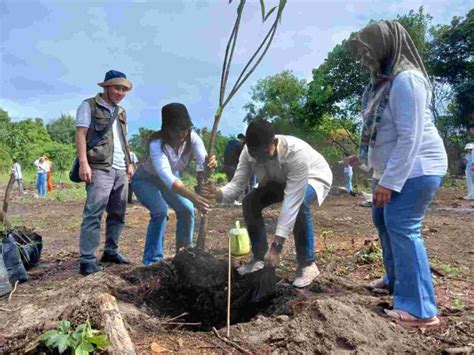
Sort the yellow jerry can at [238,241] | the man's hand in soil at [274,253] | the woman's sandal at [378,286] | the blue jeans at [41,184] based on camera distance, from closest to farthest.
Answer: the man's hand in soil at [274,253] → the woman's sandal at [378,286] → the yellow jerry can at [238,241] → the blue jeans at [41,184]

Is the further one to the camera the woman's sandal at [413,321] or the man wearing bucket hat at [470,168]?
the man wearing bucket hat at [470,168]

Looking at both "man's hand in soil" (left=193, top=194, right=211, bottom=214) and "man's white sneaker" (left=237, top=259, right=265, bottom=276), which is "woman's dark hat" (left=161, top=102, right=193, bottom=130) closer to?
"man's hand in soil" (left=193, top=194, right=211, bottom=214)

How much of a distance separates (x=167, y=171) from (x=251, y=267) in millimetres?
1019

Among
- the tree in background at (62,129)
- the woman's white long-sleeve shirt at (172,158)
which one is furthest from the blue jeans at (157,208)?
the tree in background at (62,129)

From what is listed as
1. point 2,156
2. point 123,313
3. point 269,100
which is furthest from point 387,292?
point 2,156

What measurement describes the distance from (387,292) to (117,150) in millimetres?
2554

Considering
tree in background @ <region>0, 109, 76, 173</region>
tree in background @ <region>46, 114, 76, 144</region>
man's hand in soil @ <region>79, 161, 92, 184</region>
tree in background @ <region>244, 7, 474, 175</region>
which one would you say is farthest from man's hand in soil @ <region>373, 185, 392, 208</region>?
tree in background @ <region>46, 114, 76, 144</region>

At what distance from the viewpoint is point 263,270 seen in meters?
3.40

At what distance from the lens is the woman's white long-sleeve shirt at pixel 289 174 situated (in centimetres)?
321

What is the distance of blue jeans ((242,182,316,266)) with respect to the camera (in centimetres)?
342

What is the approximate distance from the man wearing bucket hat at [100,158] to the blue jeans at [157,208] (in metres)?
0.24

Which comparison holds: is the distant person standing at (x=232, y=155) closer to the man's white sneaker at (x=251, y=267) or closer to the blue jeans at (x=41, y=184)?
the man's white sneaker at (x=251, y=267)

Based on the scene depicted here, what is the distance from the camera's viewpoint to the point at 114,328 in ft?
7.59

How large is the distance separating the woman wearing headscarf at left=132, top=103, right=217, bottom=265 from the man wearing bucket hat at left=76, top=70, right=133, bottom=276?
25 centimetres
